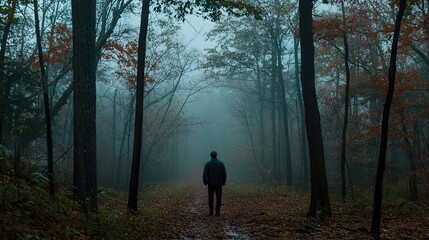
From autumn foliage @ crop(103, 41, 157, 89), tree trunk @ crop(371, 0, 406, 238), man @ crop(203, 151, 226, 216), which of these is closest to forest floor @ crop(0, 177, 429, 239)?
tree trunk @ crop(371, 0, 406, 238)

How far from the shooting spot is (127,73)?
24016mm

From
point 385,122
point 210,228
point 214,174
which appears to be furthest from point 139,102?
point 385,122

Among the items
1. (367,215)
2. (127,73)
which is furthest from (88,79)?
(127,73)

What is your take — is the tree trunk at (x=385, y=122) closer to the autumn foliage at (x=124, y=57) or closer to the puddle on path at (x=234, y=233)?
the puddle on path at (x=234, y=233)

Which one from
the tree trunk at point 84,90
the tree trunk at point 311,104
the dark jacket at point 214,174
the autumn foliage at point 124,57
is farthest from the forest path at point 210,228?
the autumn foliage at point 124,57

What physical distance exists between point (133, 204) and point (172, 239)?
3.70 metres

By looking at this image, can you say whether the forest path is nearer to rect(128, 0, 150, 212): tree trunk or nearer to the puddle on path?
the puddle on path

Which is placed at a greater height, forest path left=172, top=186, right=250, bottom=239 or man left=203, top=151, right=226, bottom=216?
man left=203, top=151, right=226, bottom=216

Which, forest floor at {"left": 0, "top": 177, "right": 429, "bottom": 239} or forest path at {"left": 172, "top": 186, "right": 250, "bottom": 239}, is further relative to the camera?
forest path at {"left": 172, "top": 186, "right": 250, "bottom": 239}

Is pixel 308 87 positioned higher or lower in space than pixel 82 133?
higher

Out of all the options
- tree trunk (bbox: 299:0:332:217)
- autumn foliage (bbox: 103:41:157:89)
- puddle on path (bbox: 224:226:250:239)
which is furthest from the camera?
autumn foliage (bbox: 103:41:157:89)

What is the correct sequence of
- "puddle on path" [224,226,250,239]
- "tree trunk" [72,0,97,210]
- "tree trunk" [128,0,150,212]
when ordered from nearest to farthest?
1. "puddle on path" [224,226,250,239]
2. "tree trunk" [72,0,97,210]
3. "tree trunk" [128,0,150,212]

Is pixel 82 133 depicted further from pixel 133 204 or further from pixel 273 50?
pixel 273 50

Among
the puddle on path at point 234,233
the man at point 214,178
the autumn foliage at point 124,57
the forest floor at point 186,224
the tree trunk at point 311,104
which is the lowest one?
the puddle on path at point 234,233
